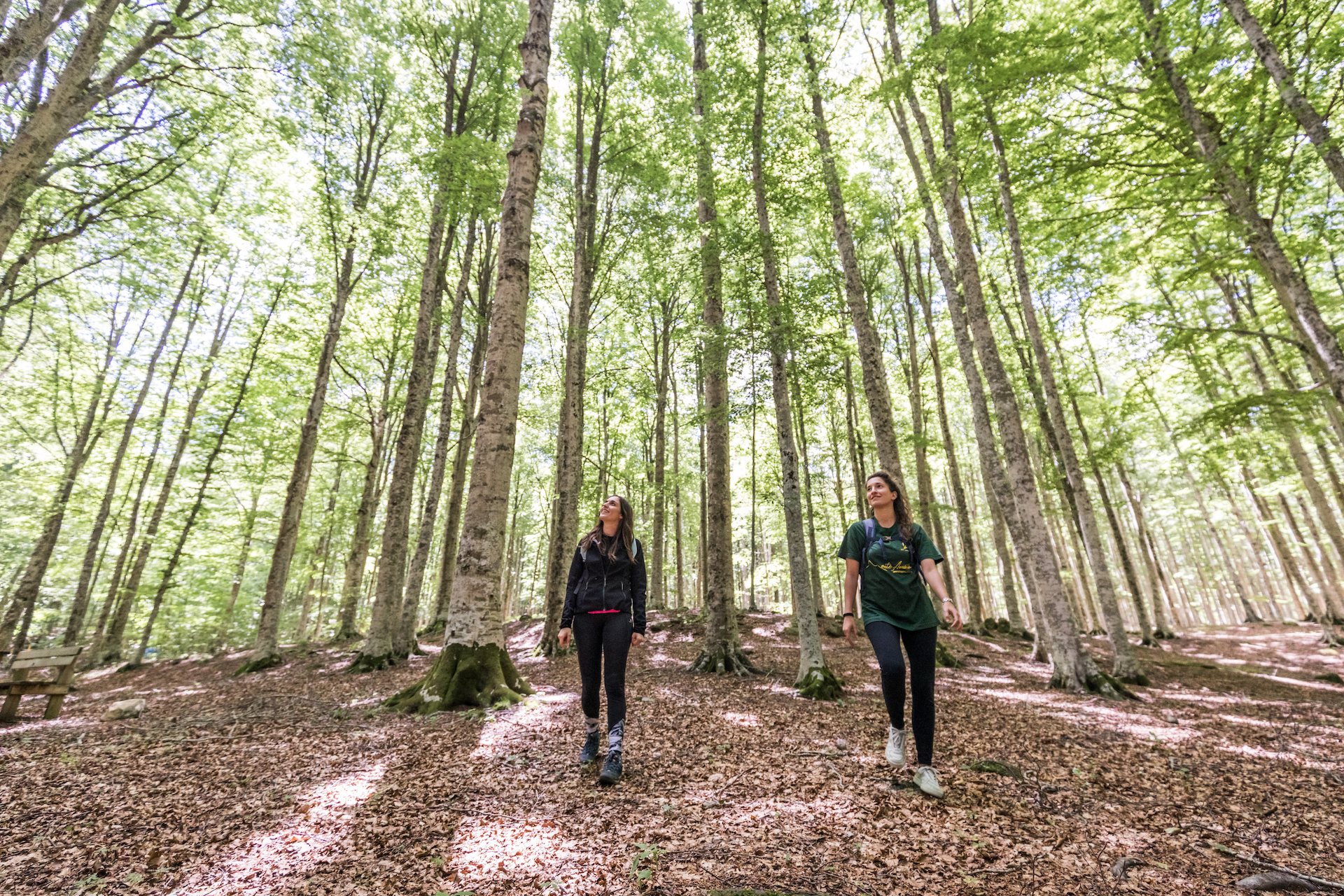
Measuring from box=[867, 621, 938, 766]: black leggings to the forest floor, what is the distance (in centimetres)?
43

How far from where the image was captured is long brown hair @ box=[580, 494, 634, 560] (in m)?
4.20

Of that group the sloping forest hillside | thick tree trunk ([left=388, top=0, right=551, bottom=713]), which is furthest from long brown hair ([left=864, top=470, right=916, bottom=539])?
thick tree trunk ([left=388, top=0, right=551, bottom=713])

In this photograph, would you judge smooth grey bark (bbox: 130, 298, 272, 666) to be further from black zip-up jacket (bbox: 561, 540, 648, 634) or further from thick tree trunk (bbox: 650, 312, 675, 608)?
black zip-up jacket (bbox: 561, 540, 648, 634)

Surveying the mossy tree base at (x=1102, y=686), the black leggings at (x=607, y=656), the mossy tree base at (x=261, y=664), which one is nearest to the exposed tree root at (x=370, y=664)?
the mossy tree base at (x=261, y=664)

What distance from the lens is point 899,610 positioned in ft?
11.9

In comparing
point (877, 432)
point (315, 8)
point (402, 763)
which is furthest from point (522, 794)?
point (315, 8)

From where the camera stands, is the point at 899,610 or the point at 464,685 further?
the point at 464,685

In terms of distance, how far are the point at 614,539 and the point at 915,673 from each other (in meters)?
2.53

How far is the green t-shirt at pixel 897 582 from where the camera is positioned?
3.62 m

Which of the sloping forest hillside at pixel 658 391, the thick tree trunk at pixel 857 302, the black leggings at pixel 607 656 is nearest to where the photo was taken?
the sloping forest hillside at pixel 658 391

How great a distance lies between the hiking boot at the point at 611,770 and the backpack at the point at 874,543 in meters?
2.38

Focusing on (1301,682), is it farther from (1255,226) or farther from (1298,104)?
(1298,104)

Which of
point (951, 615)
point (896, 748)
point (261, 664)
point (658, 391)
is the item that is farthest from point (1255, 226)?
point (261, 664)

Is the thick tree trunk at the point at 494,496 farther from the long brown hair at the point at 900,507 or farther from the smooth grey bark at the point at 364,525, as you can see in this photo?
the smooth grey bark at the point at 364,525
